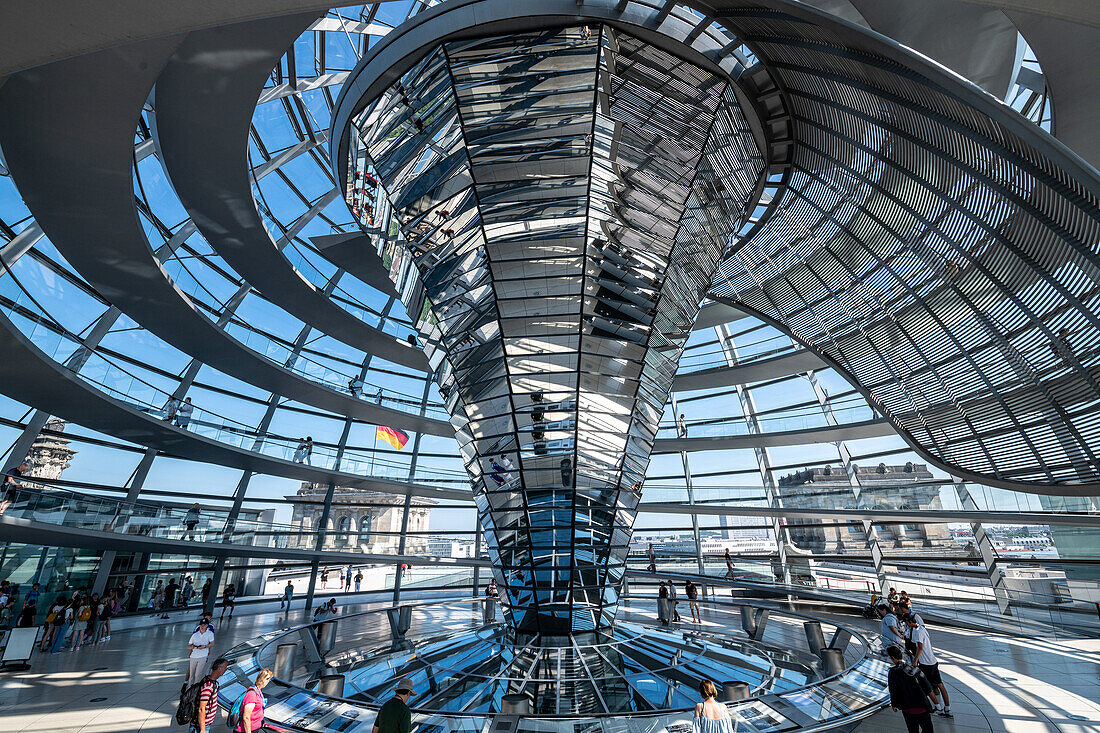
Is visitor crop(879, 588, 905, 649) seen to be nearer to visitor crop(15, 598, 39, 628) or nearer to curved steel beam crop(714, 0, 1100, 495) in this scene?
curved steel beam crop(714, 0, 1100, 495)

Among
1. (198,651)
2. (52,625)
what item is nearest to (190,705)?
(198,651)

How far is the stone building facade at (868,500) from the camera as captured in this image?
2302 cm

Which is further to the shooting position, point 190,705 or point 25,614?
point 25,614

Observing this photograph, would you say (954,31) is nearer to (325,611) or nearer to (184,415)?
(184,415)

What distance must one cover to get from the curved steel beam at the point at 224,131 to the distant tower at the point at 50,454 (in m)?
10.1

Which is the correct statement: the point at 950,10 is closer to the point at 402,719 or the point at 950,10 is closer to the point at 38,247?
the point at 402,719

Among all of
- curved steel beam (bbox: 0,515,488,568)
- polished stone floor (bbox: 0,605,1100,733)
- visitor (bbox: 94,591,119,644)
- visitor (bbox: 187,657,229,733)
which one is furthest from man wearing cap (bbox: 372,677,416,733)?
visitor (bbox: 94,591,119,644)

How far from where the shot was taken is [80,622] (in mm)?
19312

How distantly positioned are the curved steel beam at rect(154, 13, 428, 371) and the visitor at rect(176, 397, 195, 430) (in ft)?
19.7

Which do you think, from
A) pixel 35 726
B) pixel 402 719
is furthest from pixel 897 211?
pixel 35 726

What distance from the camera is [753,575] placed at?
27453mm

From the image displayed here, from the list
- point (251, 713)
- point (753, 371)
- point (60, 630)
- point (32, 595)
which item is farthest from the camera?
point (753, 371)

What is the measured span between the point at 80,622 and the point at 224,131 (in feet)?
59.2

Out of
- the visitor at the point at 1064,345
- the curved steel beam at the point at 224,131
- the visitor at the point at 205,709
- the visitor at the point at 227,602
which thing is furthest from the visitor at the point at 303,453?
the visitor at the point at 1064,345
